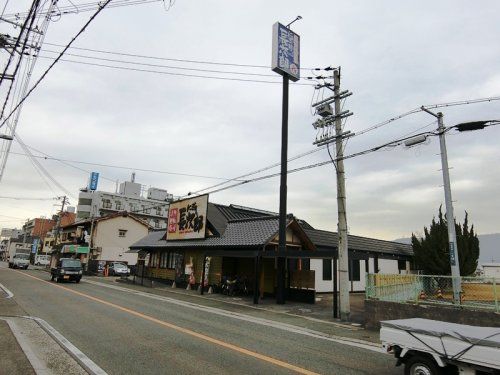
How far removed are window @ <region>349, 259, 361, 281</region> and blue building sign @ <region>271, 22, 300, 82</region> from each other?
14567 mm

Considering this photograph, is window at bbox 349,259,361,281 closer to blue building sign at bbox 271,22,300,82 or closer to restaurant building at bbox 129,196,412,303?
restaurant building at bbox 129,196,412,303

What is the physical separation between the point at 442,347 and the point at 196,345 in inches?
220

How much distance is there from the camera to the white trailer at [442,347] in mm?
5406

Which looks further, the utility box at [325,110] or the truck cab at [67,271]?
the truck cab at [67,271]

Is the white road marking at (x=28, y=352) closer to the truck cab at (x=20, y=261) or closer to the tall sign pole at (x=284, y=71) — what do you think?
the tall sign pole at (x=284, y=71)

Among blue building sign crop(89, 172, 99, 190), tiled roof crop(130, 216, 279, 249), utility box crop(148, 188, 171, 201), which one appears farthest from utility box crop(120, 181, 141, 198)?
tiled roof crop(130, 216, 279, 249)

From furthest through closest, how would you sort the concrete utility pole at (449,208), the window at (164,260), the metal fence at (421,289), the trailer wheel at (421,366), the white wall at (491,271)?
1. the window at (164,260)
2. the white wall at (491,271)
3. the concrete utility pole at (449,208)
4. the metal fence at (421,289)
5. the trailer wheel at (421,366)

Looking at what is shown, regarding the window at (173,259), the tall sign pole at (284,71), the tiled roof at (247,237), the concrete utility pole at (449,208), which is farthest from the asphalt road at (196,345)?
the window at (173,259)

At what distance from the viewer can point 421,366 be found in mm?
6105

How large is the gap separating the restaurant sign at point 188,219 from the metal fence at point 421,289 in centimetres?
1534

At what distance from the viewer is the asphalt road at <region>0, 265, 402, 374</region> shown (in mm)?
7301

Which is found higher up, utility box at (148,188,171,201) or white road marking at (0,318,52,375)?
utility box at (148,188,171,201)

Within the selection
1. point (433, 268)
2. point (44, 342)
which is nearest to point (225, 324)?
point (44, 342)

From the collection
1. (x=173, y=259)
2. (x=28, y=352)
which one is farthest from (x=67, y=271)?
(x=28, y=352)
